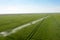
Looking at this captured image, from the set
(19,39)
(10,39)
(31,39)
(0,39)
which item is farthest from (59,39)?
(0,39)

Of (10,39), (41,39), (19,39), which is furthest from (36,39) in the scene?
(10,39)

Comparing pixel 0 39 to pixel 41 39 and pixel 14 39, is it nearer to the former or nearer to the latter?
pixel 14 39

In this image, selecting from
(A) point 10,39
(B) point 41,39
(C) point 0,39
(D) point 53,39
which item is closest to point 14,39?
(A) point 10,39

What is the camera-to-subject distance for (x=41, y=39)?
20.3 meters

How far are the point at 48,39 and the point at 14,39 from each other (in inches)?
219

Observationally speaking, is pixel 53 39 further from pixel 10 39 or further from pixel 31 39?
pixel 10 39

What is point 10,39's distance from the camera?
66.8ft

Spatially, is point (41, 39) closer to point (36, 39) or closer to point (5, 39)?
point (36, 39)

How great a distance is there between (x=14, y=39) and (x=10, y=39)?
0.67 metres

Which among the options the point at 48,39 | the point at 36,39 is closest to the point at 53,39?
the point at 48,39

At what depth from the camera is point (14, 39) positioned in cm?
2030

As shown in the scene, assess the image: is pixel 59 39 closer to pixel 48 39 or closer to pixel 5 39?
pixel 48 39

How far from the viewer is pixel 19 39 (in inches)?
798

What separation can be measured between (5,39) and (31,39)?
4.34m
